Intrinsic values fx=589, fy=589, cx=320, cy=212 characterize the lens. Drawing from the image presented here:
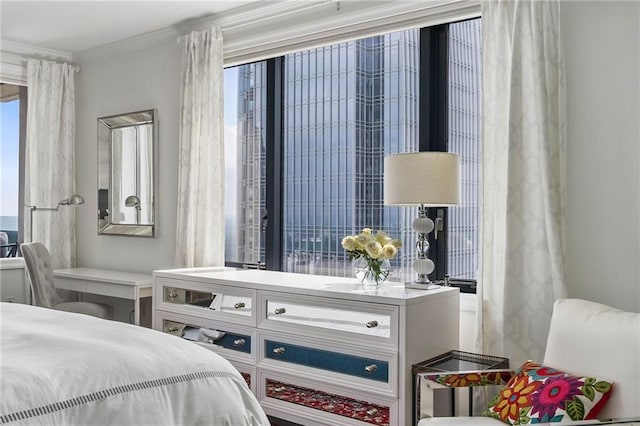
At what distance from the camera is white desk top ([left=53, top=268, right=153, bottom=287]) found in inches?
165

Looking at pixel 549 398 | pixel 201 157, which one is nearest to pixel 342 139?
pixel 201 157

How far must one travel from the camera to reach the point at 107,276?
14.6 ft

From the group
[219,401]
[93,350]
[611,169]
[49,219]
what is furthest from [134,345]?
[49,219]

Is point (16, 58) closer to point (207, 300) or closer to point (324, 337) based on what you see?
point (207, 300)

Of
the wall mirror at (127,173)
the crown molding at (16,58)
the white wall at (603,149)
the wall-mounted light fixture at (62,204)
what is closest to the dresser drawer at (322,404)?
the white wall at (603,149)

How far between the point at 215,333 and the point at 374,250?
3.71ft

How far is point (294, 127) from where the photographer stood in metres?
4.10

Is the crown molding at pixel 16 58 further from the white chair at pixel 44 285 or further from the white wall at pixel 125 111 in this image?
the white chair at pixel 44 285

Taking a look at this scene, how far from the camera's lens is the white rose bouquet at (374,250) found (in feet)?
9.82

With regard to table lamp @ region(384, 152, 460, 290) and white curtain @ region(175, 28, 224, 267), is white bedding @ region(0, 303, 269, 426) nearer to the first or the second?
table lamp @ region(384, 152, 460, 290)

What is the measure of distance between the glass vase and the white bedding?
4.08 ft

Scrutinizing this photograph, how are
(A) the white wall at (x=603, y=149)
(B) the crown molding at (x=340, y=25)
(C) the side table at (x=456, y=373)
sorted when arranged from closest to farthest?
(C) the side table at (x=456, y=373) < (A) the white wall at (x=603, y=149) < (B) the crown molding at (x=340, y=25)

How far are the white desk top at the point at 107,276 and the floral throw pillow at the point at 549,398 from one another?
108 inches

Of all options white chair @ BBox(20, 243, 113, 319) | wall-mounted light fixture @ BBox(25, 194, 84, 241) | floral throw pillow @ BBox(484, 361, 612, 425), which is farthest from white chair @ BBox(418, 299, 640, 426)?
wall-mounted light fixture @ BBox(25, 194, 84, 241)
